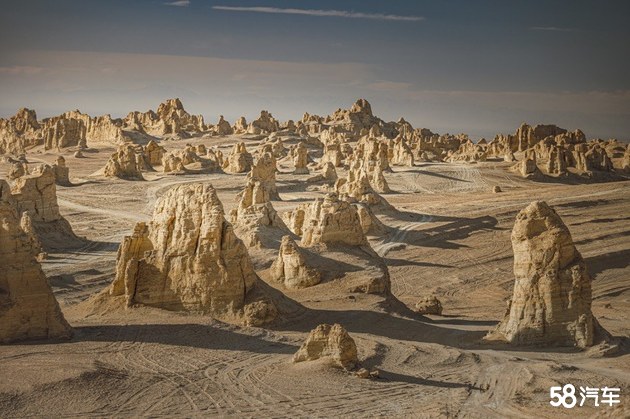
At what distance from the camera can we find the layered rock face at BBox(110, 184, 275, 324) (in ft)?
59.9

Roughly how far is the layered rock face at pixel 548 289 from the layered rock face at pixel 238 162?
47125mm

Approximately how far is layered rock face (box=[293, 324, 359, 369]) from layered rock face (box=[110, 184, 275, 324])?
128 inches

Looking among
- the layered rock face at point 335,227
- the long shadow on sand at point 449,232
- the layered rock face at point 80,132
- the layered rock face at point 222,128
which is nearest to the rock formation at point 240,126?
the layered rock face at point 222,128

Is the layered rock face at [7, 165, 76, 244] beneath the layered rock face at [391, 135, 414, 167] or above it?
beneath

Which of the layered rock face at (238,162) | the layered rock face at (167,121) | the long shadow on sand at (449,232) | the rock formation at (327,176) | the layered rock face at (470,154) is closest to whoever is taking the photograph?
the long shadow on sand at (449,232)

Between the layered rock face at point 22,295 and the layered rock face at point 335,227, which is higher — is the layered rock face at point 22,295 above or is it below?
below

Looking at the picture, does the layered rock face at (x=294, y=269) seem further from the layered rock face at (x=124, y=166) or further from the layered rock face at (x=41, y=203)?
the layered rock face at (x=124, y=166)

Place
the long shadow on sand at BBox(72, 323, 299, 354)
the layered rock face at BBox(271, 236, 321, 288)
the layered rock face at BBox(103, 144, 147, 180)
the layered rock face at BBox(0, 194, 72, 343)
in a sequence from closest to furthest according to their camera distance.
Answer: the layered rock face at BBox(0, 194, 72, 343)
the long shadow on sand at BBox(72, 323, 299, 354)
the layered rock face at BBox(271, 236, 321, 288)
the layered rock face at BBox(103, 144, 147, 180)

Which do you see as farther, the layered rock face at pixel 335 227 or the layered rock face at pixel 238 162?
the layered rock face at pixel 238 162

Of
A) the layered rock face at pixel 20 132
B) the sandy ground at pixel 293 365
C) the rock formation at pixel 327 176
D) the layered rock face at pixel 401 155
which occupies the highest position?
the layered rock face at pixel 20 132

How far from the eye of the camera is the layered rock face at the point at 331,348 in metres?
14.8

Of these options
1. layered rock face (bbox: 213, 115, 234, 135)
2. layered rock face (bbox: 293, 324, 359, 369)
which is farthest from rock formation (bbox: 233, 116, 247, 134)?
layered rock face (bbox: 293, 324, 359, 369)

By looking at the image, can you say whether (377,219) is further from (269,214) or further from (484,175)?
(484,175)

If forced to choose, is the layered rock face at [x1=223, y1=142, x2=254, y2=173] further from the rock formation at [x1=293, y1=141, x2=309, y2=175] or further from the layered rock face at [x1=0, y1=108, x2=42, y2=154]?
the layered rock face at [x1=0, y1=108, x2=42, y2=154]
